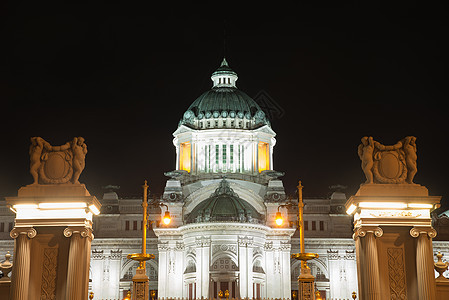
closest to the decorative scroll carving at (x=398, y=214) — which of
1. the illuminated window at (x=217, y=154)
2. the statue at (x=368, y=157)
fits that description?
the statue at (x=368, y=157)

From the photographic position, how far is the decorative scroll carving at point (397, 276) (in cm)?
3544

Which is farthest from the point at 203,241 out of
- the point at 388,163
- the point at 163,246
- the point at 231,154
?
the point at 388,163

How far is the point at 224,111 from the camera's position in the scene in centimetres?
10025

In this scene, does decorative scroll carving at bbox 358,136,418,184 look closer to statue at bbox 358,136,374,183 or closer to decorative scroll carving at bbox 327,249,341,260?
statue at bbox 358,136,374,183

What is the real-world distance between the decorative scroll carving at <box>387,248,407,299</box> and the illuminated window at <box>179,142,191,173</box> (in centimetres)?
6527

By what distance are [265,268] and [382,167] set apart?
51051mm

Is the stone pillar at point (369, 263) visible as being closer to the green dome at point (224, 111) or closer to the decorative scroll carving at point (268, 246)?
the decorative scroll carving at point (268, 246)

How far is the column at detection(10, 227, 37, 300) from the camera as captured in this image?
3494 centimetres

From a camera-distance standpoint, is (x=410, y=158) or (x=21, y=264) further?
(x=410, y=158)

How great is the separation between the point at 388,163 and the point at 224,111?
64057mm

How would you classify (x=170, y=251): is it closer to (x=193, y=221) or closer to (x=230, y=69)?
(x=193, y=221)

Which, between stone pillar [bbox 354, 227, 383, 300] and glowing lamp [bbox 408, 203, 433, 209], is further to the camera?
glowing lamp [bbox 408, 203, 433, 209]

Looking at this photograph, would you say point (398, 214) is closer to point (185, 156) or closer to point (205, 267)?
point (205, 267)

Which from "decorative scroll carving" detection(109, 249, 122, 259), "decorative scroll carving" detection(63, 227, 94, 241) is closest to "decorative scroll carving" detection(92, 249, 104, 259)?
"decorative scroll carving" detection(109, 249, 122, 259)
